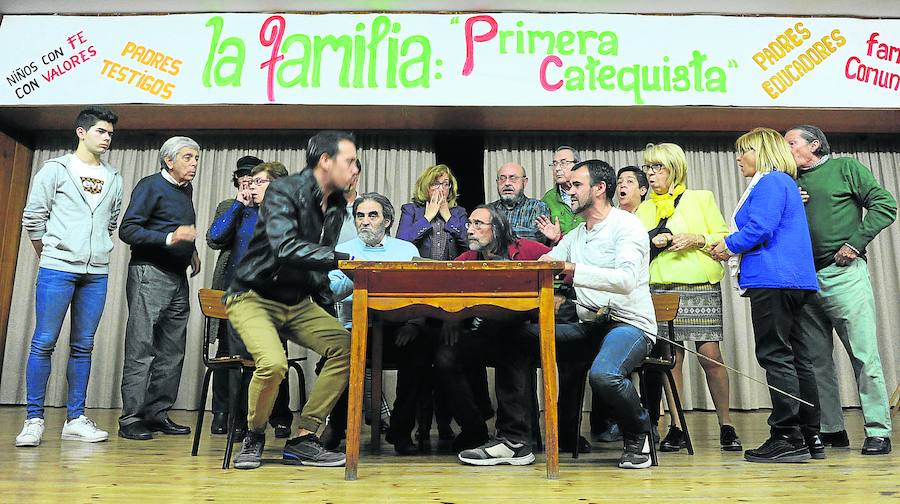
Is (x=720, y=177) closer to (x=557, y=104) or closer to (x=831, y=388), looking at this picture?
(x=557, y=104)

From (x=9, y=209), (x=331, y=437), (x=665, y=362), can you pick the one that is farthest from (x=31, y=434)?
(x=9, y=209)

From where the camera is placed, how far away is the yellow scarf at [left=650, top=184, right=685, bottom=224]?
11.0 feet

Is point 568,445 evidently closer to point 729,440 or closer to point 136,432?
point 729,440

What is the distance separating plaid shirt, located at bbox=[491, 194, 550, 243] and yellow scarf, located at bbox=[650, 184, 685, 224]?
64 centimetres

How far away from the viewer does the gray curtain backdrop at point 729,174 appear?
522cm

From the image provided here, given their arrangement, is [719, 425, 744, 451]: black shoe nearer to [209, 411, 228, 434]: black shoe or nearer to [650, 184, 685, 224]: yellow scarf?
[650, 184, 685, 224]: yellow scarf

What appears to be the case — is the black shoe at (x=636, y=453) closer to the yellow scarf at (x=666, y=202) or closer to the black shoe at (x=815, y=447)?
the black shoe at (x=815, y=447)

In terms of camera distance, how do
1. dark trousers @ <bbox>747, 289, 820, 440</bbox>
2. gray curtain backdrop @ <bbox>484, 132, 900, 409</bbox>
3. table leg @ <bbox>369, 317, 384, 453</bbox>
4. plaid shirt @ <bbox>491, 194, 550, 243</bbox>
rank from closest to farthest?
dark trousers @ <bbox>747, 289, 820, 440</bbox>
table leg @ <bbox>369, 317, 384, 453</bbox>
plaid shirt @ <bbox>491, 194, 550, 243</bbox>
gray curtain backdrop @ <bbox>484, 132, 900, 409</bbox>

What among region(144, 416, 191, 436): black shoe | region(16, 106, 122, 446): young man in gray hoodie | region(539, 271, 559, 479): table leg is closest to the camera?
region(539, 271, 559, 479): table leg

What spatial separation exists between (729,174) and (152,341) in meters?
4.39

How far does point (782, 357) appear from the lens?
2641 millimetres

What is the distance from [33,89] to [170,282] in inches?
85.6

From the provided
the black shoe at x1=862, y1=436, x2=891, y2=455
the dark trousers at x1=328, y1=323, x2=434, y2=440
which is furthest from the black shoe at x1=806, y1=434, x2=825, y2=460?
Answer: the dark trousers at x1=328, y1=323, x2=434, y2=440

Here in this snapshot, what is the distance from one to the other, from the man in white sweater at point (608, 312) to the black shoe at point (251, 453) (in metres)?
0.73
